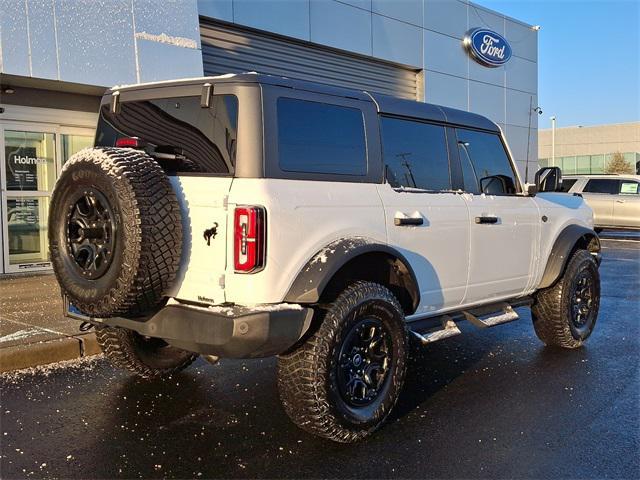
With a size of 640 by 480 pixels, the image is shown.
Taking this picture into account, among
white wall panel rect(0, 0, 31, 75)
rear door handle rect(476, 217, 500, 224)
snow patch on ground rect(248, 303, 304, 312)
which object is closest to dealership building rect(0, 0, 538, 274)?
white wall panel rect(0, 0, 31, 75)

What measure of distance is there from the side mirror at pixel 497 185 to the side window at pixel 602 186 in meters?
15.0

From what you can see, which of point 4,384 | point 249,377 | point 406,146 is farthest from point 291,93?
point 4,384

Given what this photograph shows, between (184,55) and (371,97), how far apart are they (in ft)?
20.7

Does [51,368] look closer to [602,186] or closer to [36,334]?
[36,334]

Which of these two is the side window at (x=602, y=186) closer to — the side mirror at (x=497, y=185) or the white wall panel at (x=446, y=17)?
the white wall panel at (x=446, y=17)

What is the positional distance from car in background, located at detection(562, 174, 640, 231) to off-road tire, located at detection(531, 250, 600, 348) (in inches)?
520

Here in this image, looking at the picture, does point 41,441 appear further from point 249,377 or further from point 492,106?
point 492,106

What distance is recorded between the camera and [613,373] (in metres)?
5.27

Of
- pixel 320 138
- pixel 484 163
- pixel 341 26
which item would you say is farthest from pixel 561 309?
pixel 341 26

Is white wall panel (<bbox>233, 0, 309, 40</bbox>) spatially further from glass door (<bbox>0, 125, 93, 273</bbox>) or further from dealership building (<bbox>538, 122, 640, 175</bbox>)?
dealership building (<bbox>538, 122, 640, 175</bbox>)

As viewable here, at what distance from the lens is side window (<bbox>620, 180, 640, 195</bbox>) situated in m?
18.7

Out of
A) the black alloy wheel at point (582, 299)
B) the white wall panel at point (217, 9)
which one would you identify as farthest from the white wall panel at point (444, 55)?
the black alloy wheel at point (582, 299)

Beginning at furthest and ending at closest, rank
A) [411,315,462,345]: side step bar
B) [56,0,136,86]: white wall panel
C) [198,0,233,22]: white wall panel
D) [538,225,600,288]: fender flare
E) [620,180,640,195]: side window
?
[620,180,640,195]: side window → [198,0,233,22]: white wall panel → [56,0,136,86]: white wall panel → [538,225,600,288]: fender flare → [411,315,462,345]: side step bar

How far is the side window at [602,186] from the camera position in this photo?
746 inches
